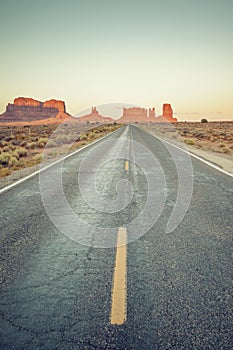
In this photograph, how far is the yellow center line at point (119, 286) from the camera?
258cm

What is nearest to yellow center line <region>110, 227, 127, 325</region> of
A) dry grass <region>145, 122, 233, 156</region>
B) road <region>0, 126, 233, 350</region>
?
road <region>0, 126, 233, 350</region>

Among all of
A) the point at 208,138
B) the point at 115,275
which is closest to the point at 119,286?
the point at 115,275

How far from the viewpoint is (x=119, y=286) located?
10.0 feet

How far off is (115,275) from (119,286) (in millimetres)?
235

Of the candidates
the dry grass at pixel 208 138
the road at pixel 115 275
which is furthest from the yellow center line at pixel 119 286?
the dry grass at pixel 208 138

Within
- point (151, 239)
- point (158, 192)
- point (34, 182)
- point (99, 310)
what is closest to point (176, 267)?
point (151, 239)

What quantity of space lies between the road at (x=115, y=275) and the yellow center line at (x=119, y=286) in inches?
0.4

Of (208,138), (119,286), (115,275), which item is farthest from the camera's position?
(208,138)

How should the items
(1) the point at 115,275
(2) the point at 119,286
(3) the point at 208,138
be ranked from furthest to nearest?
1. (3) the point at 208,138
2. (1) the point at 115,275
3. (2) the point at 119,286

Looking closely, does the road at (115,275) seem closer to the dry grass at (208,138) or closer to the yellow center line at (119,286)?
the yellow center line at (119,286)

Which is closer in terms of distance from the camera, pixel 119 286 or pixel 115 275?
pixel 119 286

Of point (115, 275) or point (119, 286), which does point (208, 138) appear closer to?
point (115, 275)

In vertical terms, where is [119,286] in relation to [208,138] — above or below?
above

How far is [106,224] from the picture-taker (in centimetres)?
502
